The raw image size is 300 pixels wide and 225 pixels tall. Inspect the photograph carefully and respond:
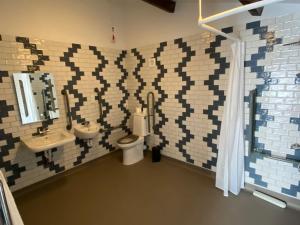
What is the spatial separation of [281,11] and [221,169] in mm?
1740

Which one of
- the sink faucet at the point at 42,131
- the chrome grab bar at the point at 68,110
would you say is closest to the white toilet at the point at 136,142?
the chrome grab bar at the point at 68,110

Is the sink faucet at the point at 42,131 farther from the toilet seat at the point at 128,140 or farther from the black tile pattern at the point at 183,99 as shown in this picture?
the black tile pattern at the point at 183,99

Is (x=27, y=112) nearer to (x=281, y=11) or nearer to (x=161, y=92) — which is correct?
(x=161, y=92)

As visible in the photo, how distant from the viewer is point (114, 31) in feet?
10.1

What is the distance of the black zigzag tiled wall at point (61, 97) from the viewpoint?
6.80 feet

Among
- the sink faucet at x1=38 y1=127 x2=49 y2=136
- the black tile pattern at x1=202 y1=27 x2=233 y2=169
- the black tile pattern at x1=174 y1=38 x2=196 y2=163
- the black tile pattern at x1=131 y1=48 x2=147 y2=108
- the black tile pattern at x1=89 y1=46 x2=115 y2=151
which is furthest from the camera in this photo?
the black tile pattern at x1=131 y1=48 x2=147 y2=108

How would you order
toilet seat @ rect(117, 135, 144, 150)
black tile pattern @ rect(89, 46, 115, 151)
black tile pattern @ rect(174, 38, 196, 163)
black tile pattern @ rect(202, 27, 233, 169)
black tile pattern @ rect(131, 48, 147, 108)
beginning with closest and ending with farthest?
black tile pattern @ rect(202, 27, 233, 169) < black tile pattern @ rect(174, 38, 196, 163) < toilet seat @ rect(117, 135, 144, 150) < black tile pattern @ rect(89, 46, 115, 151) < black tile pattern @ rect(131, 48, 147, 108)

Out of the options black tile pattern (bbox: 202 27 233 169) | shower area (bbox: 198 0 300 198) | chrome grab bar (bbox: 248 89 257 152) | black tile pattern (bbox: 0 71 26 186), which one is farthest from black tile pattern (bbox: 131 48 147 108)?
black tile pattern (bbox: 0 71 26 186)

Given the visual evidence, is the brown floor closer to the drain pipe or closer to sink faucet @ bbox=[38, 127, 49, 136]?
the drain pipe

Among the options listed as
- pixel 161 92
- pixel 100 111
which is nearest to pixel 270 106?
pixel 161 92

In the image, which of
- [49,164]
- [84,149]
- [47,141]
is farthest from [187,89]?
[49,164]

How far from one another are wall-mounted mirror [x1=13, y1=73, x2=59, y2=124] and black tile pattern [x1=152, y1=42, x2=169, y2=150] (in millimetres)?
1514

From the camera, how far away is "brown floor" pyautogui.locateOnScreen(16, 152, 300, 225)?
1.79 meters

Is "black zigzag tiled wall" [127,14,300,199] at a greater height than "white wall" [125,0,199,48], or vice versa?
"white wall" [125,0,199,48]
